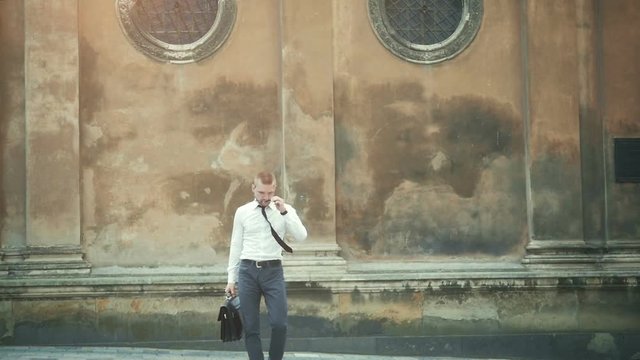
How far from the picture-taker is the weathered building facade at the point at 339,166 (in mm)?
12008

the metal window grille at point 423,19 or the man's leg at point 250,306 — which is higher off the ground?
the metal window grille at point 423,19

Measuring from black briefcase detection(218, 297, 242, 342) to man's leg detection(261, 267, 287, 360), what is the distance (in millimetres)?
322

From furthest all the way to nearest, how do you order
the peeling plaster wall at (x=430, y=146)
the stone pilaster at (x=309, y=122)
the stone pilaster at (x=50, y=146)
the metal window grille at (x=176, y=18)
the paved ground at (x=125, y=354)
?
the peeling plaster wall at (x=430, y=146) → the metal window grille at (x=176, y=18) → the stone pilaster at (x=309, y=122) → the stone pilaster at (x=50, y=146) → the paved ground at (x=125, y=354)

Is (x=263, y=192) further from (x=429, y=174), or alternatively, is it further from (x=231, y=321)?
(x=429, y=174)

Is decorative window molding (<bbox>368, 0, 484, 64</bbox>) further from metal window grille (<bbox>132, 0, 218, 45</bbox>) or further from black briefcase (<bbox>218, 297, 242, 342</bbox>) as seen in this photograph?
black briefcase (<bbox>218, 297, 242, 342</bbox>)

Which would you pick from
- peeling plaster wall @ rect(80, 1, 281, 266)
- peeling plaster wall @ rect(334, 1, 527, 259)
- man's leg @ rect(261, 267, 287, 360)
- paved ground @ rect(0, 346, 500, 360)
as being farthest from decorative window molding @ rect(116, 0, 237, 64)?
man's leg @ rect(261, 267, 287, 360)

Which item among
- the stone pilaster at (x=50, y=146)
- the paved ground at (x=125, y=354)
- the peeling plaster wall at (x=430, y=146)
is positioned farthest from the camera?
the peeling plaster wall at (x=430, y=146)

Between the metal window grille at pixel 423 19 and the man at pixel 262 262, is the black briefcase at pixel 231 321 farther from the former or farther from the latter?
the metal window grille at pixel 423 19

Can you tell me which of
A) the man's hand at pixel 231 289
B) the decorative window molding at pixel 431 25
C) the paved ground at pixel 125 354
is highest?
the decorative window molding at pixel 431 25

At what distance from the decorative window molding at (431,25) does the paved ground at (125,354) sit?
3603mm

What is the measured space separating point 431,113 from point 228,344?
3.62 m

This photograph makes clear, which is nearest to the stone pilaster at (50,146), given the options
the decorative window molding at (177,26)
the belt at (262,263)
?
the decorative window molding at (177,26)

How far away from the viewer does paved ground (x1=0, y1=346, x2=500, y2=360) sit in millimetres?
11250

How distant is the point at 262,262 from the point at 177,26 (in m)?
4.31
